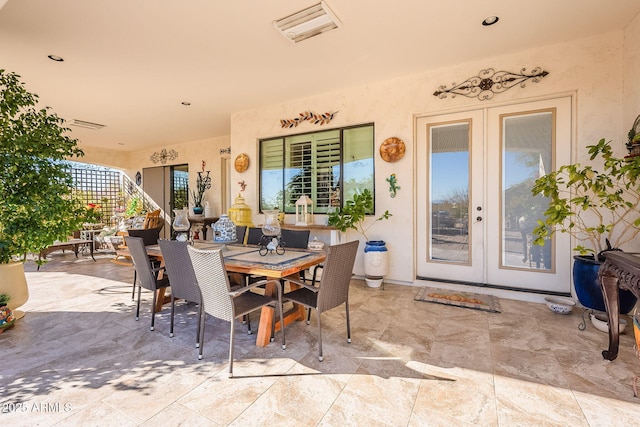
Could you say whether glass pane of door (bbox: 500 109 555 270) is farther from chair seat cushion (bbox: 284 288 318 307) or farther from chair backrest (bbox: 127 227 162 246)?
chair backrest (bbox: 127 227 162 246)

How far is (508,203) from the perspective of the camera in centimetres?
344

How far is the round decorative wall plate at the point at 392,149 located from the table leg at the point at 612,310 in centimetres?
236

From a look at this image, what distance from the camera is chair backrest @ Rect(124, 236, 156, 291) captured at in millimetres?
2484

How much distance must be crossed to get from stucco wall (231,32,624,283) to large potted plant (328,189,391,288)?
0.83 feet

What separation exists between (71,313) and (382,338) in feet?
10.2

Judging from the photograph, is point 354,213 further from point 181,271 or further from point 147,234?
point 147,234

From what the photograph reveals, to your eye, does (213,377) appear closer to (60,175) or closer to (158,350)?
(158,350)

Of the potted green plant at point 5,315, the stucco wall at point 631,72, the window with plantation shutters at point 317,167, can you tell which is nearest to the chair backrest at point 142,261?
the potted green plant at point 5,315

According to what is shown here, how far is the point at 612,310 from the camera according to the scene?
201 cm

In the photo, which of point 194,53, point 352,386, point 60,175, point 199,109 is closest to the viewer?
point 352,386

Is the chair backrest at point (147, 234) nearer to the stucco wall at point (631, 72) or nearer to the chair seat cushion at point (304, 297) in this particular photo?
the chair seat cushion at point (304, 297)

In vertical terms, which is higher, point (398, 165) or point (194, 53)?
point (194, 53)

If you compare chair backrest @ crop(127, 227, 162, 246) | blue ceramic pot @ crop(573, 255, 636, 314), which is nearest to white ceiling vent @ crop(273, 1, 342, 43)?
chair backrest @ crop(127, 227, 162, 246)

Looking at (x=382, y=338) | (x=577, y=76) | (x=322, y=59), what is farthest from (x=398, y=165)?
(x=382, y=338)
